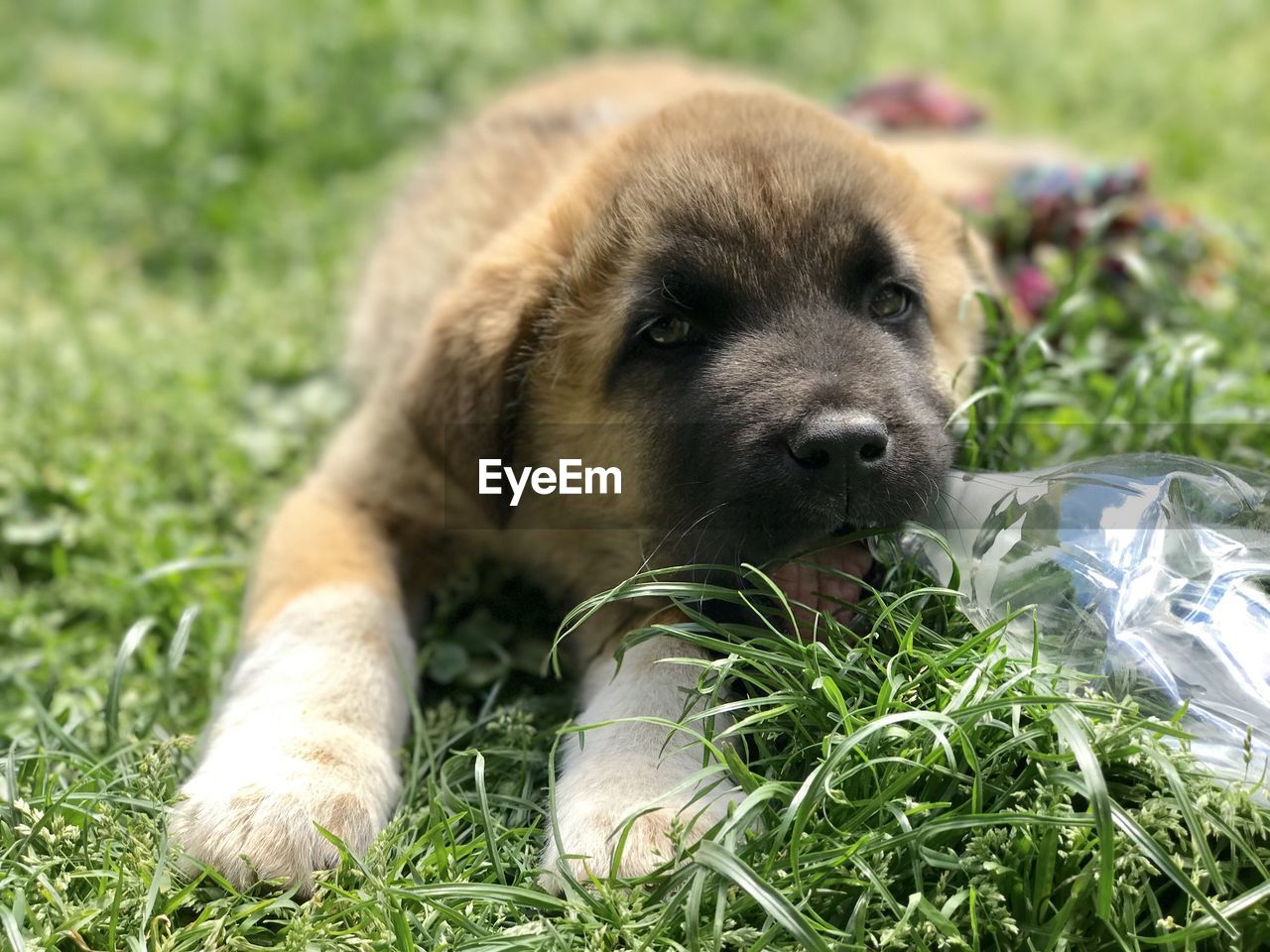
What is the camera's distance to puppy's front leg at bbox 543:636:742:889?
82.4 inches

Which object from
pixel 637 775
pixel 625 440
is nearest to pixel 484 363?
pixel 625 440

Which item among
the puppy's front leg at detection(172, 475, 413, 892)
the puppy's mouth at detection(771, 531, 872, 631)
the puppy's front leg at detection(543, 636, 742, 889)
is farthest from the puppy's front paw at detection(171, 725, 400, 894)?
the puppy's mouth at detection(771, 531, 872, 631)

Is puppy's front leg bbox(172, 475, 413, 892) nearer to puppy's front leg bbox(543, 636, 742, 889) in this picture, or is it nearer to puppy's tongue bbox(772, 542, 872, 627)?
puppy's front leg bbox(543, 636, 742, 889)

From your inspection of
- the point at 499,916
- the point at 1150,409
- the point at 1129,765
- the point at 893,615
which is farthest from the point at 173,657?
the point at 1150,409

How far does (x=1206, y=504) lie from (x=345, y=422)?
2.47 metres

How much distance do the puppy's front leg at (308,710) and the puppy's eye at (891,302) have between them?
1339mm

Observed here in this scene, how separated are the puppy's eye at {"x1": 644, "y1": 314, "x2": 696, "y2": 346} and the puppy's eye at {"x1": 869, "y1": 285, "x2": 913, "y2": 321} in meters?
0.42

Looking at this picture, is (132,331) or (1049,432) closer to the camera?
(1049,432)

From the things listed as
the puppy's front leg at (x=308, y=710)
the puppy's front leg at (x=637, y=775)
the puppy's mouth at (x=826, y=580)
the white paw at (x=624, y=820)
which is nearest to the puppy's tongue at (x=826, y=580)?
the puppy's mouth at (x=826, y=580)

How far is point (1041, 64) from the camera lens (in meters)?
6.64

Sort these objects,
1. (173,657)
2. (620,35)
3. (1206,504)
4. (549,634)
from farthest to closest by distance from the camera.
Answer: (620,35), (549,634), (173,657), (1206,504)

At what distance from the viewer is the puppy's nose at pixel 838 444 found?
226 centimetres

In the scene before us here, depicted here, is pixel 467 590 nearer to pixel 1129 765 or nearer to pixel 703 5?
pixel 1129 765

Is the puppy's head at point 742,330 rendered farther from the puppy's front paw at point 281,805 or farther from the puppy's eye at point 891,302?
the puppy's front paw at point 281,805
